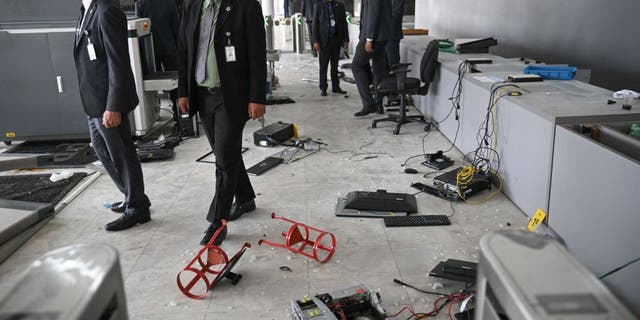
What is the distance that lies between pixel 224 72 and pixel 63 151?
311 cm

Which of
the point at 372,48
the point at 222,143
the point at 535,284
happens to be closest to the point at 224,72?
the point at 222,143

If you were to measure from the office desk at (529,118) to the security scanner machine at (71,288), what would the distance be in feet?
9.24

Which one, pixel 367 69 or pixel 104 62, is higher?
pixel 104 62

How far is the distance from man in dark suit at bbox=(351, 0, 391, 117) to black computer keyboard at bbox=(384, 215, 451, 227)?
3139 millimetres

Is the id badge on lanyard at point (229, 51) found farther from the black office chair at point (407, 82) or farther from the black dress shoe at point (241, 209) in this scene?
the black office chair at point (407, 82)

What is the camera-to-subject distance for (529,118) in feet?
11.2

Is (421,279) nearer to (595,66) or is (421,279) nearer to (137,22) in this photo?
(595,66)

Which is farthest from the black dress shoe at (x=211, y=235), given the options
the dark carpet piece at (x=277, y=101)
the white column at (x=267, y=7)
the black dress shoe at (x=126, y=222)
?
the white column at (x=267, y=7)

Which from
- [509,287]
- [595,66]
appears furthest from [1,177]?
[595,66]

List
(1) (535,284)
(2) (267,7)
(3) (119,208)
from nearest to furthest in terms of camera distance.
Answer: (1) (535,284), (3) (119,208), (2) (267,7)

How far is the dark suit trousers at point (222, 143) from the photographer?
10.2ft

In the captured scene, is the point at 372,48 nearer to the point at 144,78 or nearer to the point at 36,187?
the point at 144,78

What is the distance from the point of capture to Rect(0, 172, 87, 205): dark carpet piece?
4.11 metres

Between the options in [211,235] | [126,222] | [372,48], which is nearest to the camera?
[211,235]
